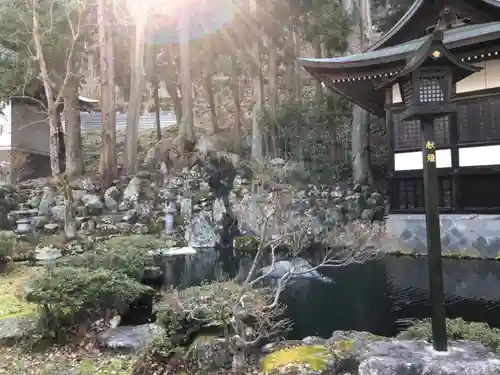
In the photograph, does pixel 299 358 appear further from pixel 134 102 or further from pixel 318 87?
pixel 318 87

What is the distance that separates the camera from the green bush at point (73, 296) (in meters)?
6.20

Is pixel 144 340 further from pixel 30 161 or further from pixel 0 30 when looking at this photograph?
pixel 30 161

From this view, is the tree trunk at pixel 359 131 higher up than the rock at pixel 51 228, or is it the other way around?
the tree trunk at pixel 359 131

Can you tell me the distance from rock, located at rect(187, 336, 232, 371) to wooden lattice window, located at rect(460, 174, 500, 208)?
10.8 metres

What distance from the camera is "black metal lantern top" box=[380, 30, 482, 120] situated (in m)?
4.87

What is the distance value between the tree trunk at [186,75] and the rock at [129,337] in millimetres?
17205

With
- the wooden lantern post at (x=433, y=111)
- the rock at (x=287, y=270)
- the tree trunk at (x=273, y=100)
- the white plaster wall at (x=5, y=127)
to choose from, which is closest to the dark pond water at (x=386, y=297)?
the rock at (x=287, y=270)

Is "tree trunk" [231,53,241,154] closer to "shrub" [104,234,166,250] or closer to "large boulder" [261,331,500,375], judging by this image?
"shrub" [104,234,166,250]

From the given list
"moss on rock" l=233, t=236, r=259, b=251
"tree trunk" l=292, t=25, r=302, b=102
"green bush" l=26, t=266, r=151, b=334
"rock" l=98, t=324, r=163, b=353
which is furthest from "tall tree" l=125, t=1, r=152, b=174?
"rock" l=98, t=324, r=163, b=353

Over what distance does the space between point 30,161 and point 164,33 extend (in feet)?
33.1

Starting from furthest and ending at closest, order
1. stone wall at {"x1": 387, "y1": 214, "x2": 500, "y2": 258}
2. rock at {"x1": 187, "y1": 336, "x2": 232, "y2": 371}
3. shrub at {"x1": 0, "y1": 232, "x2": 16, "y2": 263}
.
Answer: stone wall at {"x1": 387, "y1": 214, "x2": 500, "y2": 258}, shrub at {"x1": 0, "y1": 232, "x2": 16, "y2": 263}, rock at {"x1": 187, "y1": 336, "x2": 232, "y2": 371}

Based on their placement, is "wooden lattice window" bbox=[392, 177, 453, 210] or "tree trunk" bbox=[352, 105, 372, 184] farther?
"tree trunk" bbox=[352, 105, 372, 184]

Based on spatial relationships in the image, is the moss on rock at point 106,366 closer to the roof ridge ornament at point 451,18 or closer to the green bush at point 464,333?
the green bush at point 464,333

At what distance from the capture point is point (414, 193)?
14.7 metres
